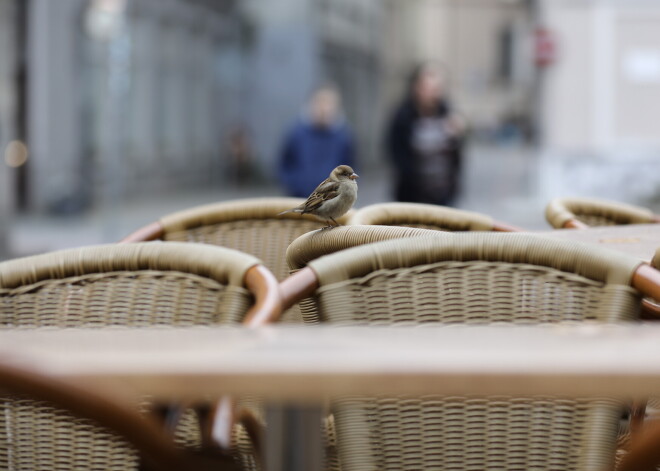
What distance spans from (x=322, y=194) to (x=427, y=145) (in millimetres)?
5388

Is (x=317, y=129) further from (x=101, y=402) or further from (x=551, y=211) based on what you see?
(x=101, y=402)

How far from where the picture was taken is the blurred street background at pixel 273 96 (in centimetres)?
1388

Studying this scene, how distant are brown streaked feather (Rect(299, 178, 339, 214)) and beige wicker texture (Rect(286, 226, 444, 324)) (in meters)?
0.48

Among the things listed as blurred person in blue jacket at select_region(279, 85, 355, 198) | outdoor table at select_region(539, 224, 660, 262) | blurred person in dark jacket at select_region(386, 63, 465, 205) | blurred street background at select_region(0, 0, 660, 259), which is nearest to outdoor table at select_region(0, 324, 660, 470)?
outdoor table at select_region(539, 224, 660, 262)

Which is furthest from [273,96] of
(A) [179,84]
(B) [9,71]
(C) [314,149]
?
(C) [314,149]

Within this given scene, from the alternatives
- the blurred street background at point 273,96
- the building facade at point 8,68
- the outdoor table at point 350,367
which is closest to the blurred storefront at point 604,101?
the blurred street background at point 273,96

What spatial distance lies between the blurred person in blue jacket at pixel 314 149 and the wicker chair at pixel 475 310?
20.5 feet

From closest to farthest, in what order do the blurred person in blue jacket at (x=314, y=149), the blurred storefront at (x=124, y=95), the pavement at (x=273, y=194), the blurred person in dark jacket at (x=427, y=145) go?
the blurred person in dark jacket at (x=427, y=145) → the blurred person in blue jacket at (x=314, y=149) → the pavement at (x=273, y=194) → the blurred storefront at (x=124, y=95)

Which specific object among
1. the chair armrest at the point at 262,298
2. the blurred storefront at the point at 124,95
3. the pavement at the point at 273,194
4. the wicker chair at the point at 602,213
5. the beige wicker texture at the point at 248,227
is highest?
the chair armrest at the point at 262,298

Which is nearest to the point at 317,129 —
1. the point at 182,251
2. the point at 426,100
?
the point at 426,100

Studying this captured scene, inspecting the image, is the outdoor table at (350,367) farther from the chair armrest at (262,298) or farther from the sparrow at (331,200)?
the sparrow at (331,200)

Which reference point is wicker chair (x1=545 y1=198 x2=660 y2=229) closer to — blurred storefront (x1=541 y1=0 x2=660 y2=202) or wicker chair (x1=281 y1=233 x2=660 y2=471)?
wicker chair (x1=281 y1=233 x2=660 y2=471)

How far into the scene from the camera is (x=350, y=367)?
1.23 m

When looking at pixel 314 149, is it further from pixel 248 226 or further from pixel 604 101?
pixel 604 101
